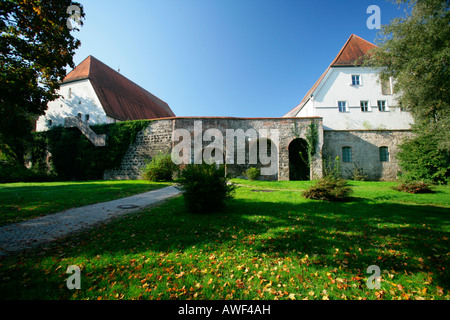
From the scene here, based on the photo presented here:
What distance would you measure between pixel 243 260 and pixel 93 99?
25.7m

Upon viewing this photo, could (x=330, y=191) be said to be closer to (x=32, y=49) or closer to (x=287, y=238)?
(x=287, y=238)

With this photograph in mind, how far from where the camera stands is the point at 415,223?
4715 millimetres

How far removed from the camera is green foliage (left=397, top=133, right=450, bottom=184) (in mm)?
12062

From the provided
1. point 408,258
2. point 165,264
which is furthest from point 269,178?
point 165,264

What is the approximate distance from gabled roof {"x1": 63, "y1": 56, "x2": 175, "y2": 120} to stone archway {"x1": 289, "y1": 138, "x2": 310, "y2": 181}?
66.2 ft

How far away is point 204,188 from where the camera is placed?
18.2ft

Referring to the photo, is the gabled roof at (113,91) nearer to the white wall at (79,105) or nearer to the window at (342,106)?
the white wall at (79,105)

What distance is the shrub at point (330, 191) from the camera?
7371mm

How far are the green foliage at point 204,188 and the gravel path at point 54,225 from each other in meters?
2.05

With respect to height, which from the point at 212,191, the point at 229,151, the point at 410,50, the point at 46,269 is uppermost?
the point at 410,50

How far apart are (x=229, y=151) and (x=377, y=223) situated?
39.7ft

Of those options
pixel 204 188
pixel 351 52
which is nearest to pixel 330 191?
pixel 204 188

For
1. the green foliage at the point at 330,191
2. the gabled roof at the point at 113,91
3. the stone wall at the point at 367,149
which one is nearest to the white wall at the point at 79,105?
the gabled roof at the point at 113,91
